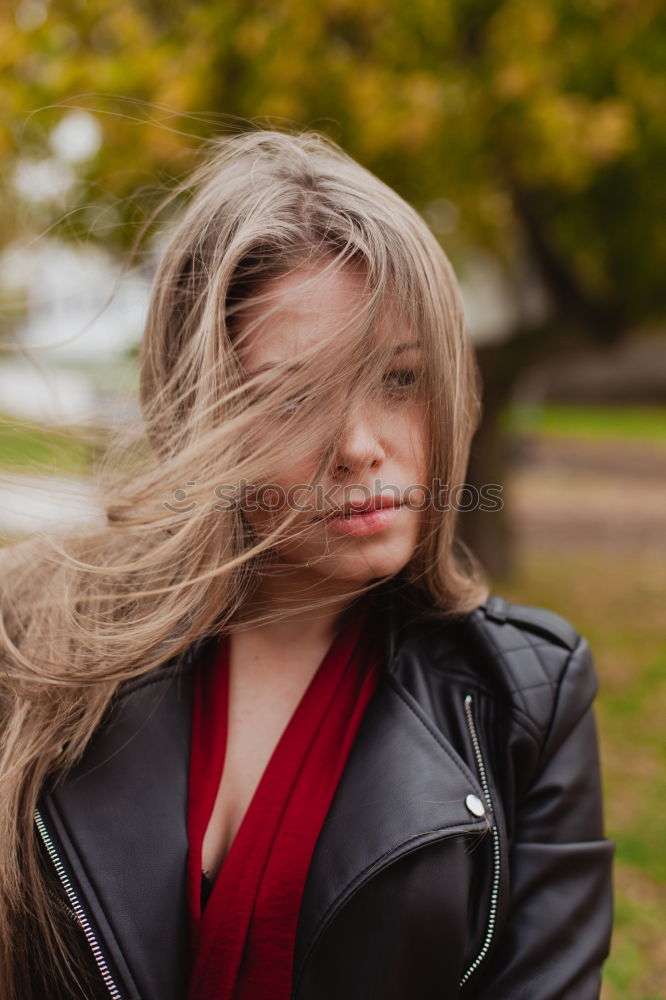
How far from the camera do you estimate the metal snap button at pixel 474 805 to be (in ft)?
4.61

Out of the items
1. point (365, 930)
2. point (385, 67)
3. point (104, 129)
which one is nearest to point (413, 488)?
point (365, 930)

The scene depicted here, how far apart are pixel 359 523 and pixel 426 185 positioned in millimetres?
5050

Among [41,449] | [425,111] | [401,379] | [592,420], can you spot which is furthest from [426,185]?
[592,420]

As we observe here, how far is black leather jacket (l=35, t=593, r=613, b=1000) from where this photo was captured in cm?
136

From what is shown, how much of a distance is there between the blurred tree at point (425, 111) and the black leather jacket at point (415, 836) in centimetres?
162

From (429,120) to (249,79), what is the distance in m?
1.01

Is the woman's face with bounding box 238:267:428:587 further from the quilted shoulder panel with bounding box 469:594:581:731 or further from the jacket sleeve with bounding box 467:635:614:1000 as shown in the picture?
the jacket sleeve with bounding box 467:635:614:1000

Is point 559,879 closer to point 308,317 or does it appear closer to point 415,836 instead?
point 415,836

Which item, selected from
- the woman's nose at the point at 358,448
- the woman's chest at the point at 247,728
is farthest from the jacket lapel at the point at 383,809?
the woman's nose at the point at 358,448

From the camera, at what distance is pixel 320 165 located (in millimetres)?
1523

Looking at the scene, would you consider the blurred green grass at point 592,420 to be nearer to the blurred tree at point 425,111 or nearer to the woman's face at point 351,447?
the blurred tree at point 425,111

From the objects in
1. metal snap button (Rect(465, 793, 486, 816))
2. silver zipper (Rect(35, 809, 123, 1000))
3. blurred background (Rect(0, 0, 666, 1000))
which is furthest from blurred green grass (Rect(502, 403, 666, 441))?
silver zipper (Rect(35, 809, 123, 1000))

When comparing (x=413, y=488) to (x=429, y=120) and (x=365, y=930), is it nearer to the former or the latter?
(x=365, y=930)

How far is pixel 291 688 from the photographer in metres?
1.58
